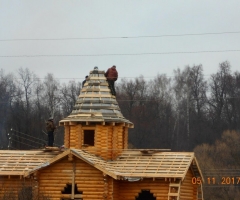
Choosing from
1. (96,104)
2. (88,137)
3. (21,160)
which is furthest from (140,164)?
(21,160)

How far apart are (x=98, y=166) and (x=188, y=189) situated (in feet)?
20.3

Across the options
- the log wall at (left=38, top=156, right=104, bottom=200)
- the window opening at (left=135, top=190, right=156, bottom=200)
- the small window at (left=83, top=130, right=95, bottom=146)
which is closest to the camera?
the log wall at (left=38, top=156, right=104, bottom=200)

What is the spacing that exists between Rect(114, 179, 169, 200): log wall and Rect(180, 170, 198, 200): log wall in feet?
5.47

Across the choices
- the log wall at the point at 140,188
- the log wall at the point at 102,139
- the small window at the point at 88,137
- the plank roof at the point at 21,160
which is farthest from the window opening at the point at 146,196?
the plank roof at the point at 21,160

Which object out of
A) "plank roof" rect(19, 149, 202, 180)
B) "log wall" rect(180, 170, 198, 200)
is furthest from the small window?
"log wall" rect(180, 170, 198, 200)

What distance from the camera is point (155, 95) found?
101 metres

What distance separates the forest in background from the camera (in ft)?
309

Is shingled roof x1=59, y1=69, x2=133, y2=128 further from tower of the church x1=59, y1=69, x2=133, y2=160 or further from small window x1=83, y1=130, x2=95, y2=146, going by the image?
small window x1=83, y1=130, x2=95, y2=146

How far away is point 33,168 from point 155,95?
4430cm

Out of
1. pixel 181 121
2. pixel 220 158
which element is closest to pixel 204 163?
pixel 220 158

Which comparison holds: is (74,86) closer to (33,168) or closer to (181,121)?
(181,121)

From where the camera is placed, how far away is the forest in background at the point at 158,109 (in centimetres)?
9425

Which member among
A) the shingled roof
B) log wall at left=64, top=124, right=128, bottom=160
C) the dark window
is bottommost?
the dark window

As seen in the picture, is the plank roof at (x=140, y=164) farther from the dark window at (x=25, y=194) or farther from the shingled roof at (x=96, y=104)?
the shingled roof at (x=96, y=104)
